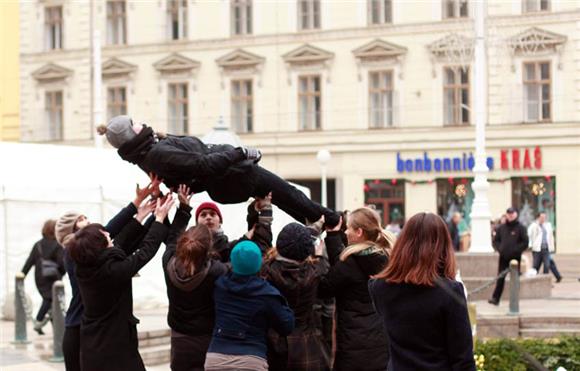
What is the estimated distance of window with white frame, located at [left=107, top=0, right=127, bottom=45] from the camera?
48500mm

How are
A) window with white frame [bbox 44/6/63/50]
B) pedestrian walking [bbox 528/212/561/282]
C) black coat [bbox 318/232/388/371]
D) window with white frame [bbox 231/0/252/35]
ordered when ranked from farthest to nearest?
1. window with white frame [bbox 44/6/63/50]
2. window with white frame [bbox 231/0/252/35]
3. pedestrian walking [bbox 528/212/561/282]
4. black coat [bbox 318/232/388/371]

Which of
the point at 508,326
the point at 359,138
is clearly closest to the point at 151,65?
the point at 359,138

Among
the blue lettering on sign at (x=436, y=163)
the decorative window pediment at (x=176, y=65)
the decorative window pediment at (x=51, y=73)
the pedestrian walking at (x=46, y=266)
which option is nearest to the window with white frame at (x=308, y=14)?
the decorative window pediment at (x=176, y=65)

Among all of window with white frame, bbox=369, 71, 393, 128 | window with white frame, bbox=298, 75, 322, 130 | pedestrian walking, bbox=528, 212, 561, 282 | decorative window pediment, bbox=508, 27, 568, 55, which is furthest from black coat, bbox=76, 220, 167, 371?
window with white frame, bbox=298, 75, 322, 130

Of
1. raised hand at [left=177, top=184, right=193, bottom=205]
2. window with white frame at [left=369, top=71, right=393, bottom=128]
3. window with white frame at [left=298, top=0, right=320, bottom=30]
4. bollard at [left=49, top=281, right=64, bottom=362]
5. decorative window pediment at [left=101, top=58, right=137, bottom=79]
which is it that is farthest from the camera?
decorative window pediment at [left=101, top=58, right=137, bottom=79]

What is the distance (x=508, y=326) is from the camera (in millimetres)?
17781

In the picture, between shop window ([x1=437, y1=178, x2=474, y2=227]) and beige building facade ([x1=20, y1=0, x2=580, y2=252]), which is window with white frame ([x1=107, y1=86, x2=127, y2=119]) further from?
shop window ([x1=437, y1=178, x2=474, y2=227])

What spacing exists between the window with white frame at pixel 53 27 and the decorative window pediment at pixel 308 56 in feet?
34.8

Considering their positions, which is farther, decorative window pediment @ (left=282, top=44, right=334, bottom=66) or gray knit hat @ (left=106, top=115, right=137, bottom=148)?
decorative window pediment @ (left=282, top=44, right=334, bottom=66)

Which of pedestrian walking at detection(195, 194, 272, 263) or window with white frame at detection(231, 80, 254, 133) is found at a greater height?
window with white frame at detection(231, 80, 254, 133)

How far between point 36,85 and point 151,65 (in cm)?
570

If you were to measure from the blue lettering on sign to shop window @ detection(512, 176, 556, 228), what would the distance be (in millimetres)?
1315

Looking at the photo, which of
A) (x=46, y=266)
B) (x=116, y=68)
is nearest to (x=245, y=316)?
(x=46, y=266)

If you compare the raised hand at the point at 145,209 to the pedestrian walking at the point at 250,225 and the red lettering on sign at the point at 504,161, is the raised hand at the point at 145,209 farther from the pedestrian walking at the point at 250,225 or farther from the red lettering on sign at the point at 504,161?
the red lettering on sign at the point at 504,161
